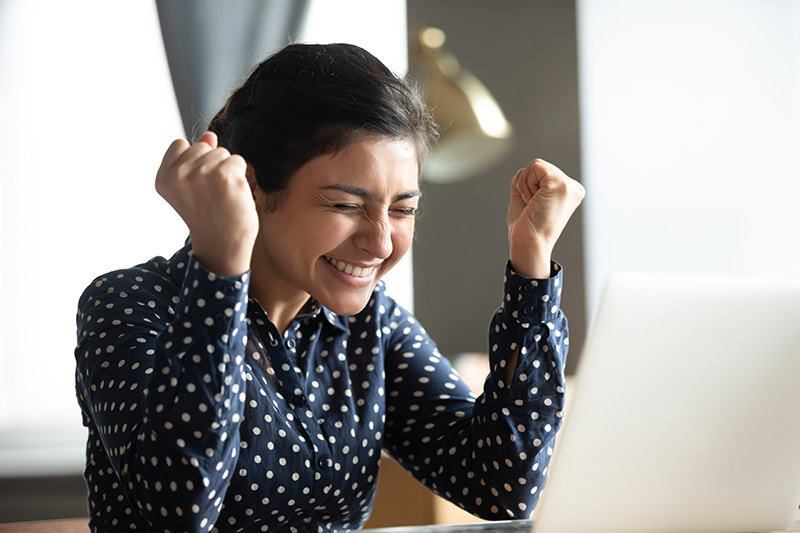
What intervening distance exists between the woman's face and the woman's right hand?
0.23 metres

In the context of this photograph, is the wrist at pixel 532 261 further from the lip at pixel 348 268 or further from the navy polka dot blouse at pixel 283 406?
the lip at pixel 348 268

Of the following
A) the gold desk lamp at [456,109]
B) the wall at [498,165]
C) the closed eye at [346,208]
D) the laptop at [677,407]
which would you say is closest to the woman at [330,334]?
the closed eye at [346,208]

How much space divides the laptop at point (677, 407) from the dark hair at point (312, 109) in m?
0.53

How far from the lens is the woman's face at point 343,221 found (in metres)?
1.07

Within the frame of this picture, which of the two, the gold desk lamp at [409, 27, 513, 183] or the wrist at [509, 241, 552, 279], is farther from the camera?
the gold desk lamp at [409, 27, 513, 183]

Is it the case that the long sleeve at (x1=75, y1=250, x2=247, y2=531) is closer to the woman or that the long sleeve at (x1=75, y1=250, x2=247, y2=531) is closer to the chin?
the woman

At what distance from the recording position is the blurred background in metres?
2.70

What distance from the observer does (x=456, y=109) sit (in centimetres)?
265

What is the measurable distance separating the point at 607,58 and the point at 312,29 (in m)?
1.16

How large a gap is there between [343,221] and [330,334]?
0.67 feet

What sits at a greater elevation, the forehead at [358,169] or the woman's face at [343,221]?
the forehead at [358,169]

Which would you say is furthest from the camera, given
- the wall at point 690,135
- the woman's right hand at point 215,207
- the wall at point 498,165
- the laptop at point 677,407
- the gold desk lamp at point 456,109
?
the wall at point 690,135

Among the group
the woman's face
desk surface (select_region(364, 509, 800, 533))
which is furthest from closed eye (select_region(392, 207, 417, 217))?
desk surface (select_region(364, 509, 800, 533))

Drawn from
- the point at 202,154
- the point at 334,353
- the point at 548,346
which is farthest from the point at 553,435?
the point at 202,154
